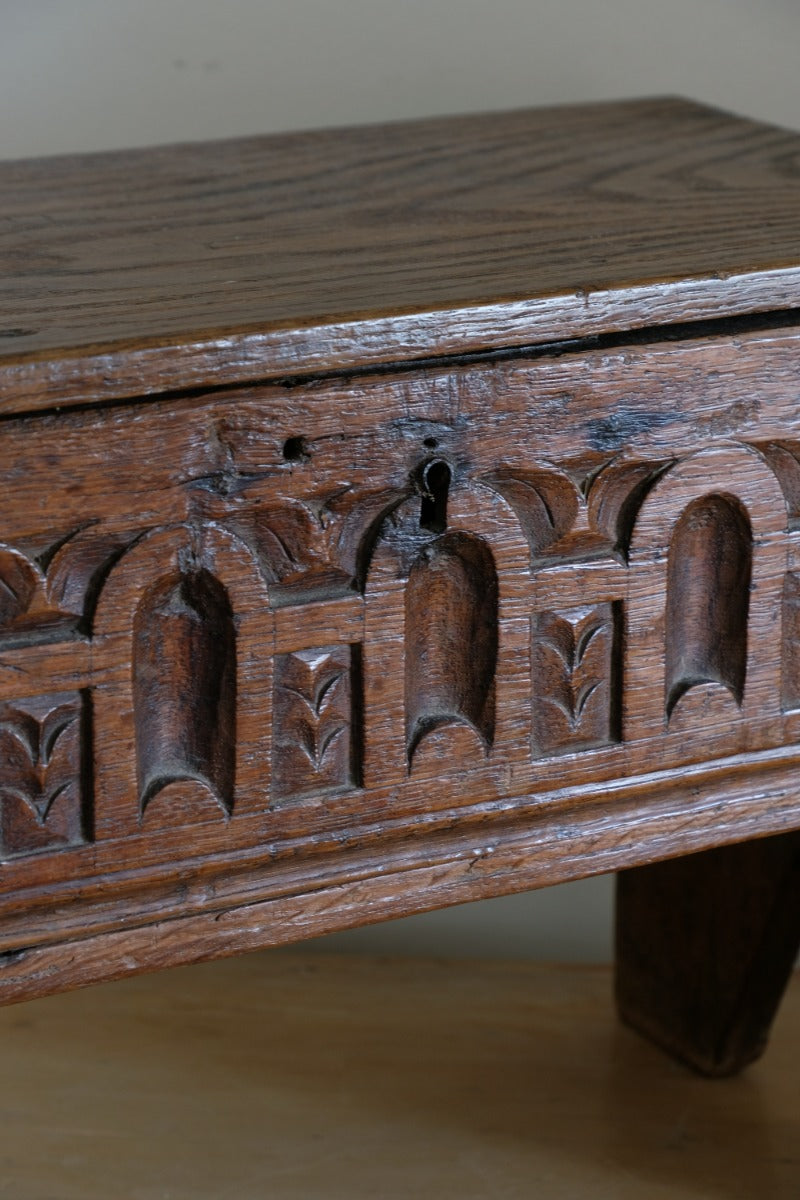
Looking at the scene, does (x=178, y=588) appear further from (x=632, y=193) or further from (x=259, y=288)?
(x=632, y=193)

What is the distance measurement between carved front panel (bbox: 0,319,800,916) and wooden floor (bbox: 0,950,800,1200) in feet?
1.53

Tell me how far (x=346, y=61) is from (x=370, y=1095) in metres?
0.81

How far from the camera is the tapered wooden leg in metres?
1.13

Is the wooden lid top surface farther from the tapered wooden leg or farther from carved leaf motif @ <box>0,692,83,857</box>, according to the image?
the tapered wooden leg

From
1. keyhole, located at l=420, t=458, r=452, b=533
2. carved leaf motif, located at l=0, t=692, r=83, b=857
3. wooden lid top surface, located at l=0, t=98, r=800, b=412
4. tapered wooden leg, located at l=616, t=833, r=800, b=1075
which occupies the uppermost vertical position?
wooden lid top surface, located at l=0, t=98, r=800, b=412

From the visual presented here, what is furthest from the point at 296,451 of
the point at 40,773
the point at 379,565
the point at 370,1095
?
the point at 370,1095

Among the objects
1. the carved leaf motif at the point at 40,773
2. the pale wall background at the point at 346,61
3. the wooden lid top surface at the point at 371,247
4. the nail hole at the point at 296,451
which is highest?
A: the pale wall background at the point at 346,61

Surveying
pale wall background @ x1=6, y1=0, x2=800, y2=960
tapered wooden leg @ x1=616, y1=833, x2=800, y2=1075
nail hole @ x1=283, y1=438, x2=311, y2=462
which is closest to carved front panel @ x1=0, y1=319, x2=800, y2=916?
nail hole @ x1=283, y1=438, x2=311, y2=462

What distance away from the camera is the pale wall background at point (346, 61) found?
48.9 inches

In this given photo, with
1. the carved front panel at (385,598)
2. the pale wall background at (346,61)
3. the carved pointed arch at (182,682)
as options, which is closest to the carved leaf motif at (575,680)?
the carved front panel at (385,598)

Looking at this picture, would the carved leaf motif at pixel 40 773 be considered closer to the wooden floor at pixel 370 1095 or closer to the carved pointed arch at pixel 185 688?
the carved pointed arch at pixel 185 688

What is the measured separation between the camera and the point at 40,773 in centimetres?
63

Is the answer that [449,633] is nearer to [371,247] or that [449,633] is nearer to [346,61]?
[371,247]

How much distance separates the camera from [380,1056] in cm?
122
